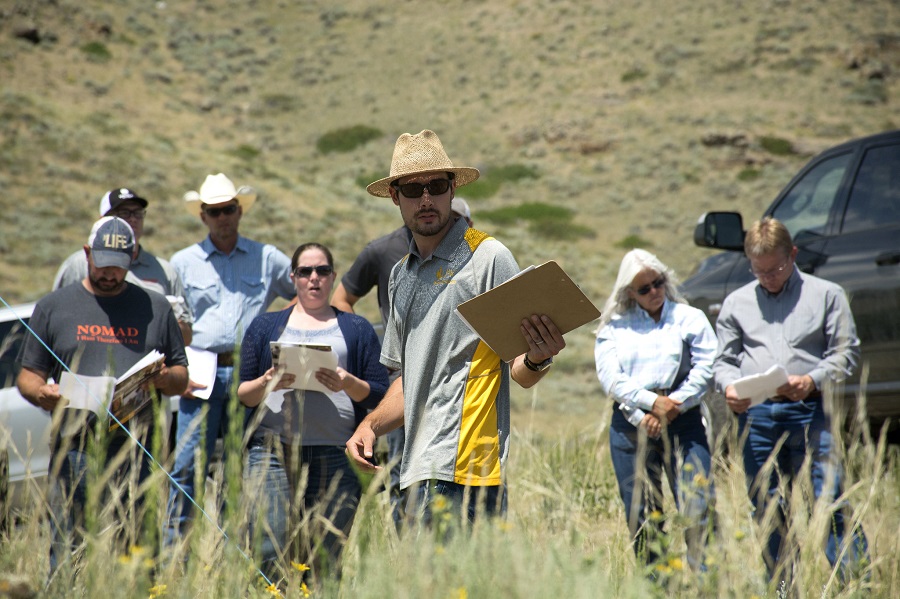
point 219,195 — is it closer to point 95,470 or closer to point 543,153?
point 95,470

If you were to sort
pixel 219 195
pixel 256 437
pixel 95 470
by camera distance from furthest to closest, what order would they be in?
pixel 219 195
pixel 256 437
pixel 95 470

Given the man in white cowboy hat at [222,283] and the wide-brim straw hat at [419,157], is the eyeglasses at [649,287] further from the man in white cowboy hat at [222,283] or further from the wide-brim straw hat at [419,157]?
the man in white cowboy hat at [222,283]

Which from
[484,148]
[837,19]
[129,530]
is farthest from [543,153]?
[129,530]

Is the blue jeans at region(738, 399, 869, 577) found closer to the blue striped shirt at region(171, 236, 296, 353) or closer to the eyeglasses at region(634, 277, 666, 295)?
the eyeglasses at region(634, 277, 666, 295)

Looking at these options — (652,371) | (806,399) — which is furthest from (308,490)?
(806,399)

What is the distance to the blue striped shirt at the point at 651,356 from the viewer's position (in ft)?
15.5

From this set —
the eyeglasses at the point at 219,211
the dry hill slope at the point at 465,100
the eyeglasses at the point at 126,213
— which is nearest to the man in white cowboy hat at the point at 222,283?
the eyeglasses at the point at 219,211

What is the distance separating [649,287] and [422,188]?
187cm

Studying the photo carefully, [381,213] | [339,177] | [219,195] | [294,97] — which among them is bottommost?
[219,195]

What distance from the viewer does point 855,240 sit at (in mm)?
5793

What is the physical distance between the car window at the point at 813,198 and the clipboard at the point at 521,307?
12.0 feet

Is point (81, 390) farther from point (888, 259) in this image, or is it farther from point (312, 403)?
point (888, 259)

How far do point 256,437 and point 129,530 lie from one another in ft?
4.30

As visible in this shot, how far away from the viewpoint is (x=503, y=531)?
2.69 metres
